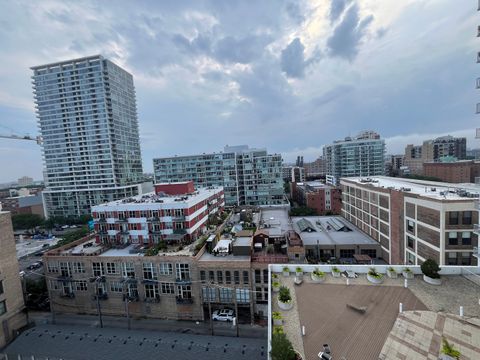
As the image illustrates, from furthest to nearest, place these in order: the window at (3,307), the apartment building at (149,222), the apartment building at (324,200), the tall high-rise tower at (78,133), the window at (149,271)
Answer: the tall high-rise tower at (78,133) < the apartment building at (324,200) < the apartment building at (149,222) < the window at (149,271) < the window at (3,307)

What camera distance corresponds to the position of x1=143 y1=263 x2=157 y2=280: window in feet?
120

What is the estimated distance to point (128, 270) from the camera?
37531 millimetres

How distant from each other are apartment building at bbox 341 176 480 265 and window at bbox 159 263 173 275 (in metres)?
40.6

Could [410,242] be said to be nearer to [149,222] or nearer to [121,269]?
[149,222]

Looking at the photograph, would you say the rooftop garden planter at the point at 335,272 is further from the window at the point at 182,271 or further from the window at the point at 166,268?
the window at the point at 166,268

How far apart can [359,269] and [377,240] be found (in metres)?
37.2

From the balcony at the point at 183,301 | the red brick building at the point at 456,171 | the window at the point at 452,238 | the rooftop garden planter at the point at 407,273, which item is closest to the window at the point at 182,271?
the balcony at the point at 183,301

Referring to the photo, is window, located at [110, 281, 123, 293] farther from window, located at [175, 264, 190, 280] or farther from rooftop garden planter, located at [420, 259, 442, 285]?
rooftop garden planter, located at [420, 259, 442, 285]

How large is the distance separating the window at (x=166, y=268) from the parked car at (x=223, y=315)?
389 inches

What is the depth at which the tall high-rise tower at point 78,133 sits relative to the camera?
354 feet

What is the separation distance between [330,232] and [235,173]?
46.6 metres

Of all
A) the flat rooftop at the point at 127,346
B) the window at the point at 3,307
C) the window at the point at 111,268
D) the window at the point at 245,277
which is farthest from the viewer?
the window at the point at 111,268

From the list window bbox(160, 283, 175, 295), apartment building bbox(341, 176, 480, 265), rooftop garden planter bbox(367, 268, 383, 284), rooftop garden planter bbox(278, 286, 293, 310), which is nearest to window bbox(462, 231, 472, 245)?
apartment building bbox(341, 176, 480, 265)

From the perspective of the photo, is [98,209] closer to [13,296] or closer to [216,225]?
[13,296]
